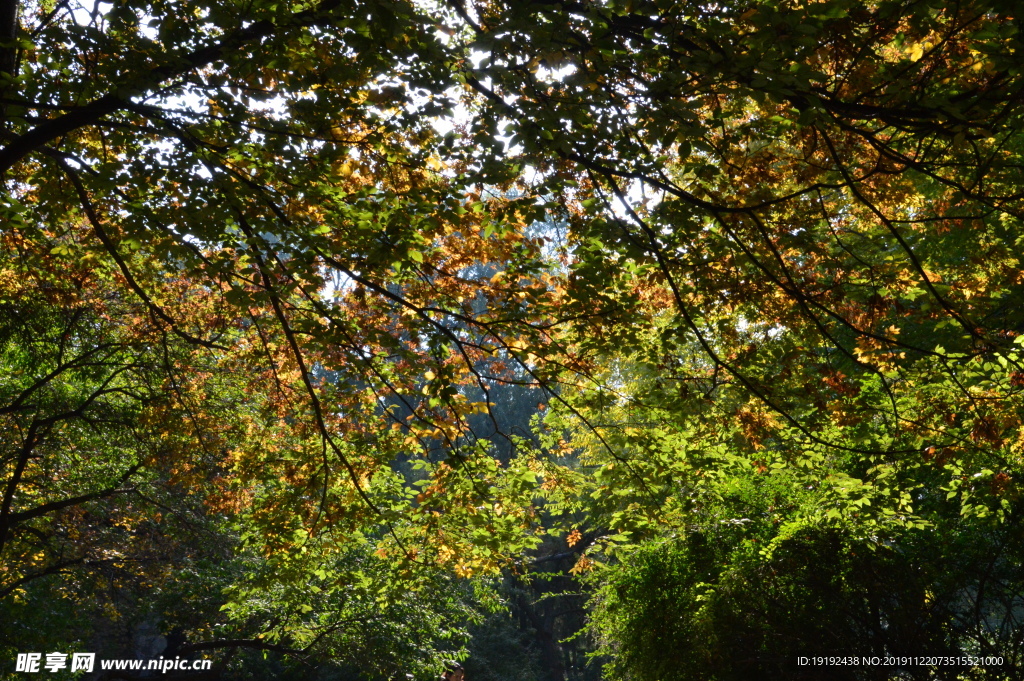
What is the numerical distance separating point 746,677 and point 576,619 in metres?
23.2

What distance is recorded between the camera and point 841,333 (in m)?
11.7

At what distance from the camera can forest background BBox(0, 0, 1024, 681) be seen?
386 cm

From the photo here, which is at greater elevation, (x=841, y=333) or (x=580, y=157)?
(x=841, y=333)

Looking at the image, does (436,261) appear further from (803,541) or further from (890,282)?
(803,541)

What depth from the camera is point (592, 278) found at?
4.71 metres

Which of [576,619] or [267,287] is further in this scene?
[576,619]

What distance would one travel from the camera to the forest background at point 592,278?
3.86 metres

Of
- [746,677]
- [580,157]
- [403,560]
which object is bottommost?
[746,677]

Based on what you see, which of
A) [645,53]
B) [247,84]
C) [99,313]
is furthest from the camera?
[99,313]

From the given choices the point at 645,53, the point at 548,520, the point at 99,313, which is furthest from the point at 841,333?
the point at 548,520

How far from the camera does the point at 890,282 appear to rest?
4496 millimetres

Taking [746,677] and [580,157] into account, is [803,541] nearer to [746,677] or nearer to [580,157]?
[746,677]

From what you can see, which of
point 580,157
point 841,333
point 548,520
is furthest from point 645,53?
point 548,520

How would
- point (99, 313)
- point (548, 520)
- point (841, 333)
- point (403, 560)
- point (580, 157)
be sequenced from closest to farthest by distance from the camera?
point (580, 157) → point (403, 560) → point (99, 313) → point (841, 333) → point (548, 520)
